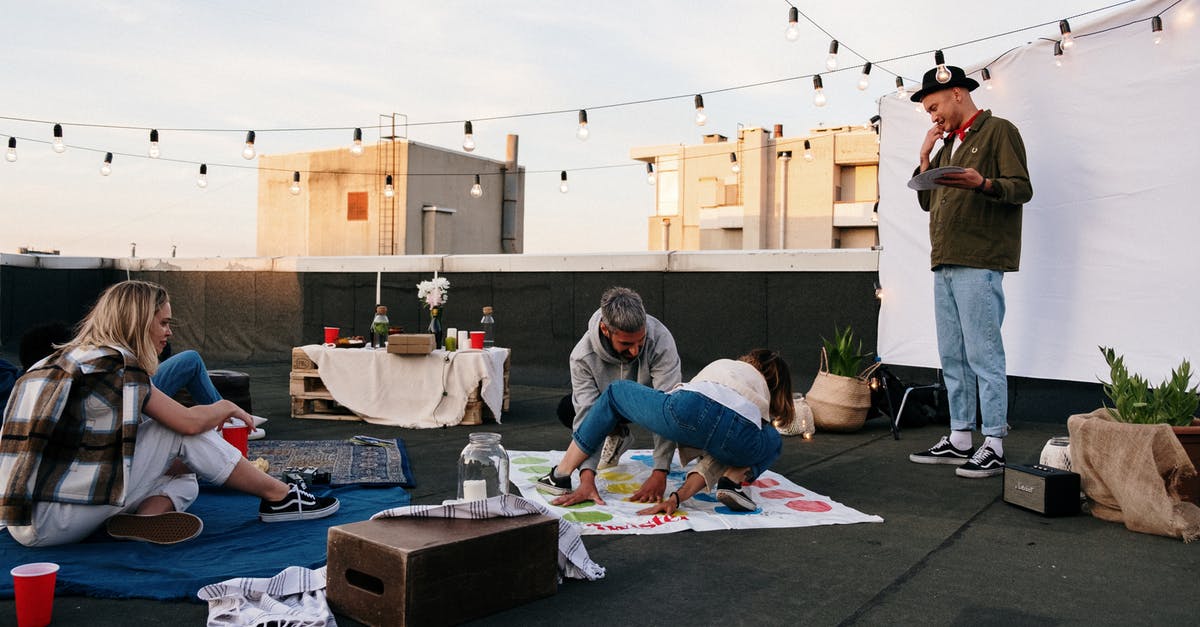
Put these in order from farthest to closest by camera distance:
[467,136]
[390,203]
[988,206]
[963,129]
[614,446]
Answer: [390,203]
[467,136]
[963,129]
[988,206]
[614,446]

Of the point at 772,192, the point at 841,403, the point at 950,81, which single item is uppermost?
the point at 772,192

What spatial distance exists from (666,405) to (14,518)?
2.07 metres

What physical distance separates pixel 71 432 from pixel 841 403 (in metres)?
4.10

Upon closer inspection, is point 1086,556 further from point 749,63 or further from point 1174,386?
point 749,63

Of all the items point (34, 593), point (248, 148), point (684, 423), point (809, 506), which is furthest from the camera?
point (248, 148)

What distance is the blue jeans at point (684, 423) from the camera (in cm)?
303

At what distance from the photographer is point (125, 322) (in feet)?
8.61

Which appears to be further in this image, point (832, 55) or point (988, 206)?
point (832, 55)

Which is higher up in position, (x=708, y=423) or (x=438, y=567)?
(x=708, y=423)

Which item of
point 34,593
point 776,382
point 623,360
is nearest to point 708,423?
point 776,382

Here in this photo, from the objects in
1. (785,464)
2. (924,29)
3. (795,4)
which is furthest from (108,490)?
(924,29)

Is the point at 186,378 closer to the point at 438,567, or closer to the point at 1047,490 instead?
the point at 438,567

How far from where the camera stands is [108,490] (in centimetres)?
254

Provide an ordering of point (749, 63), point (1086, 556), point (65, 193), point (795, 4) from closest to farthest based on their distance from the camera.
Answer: point (1086, 556) → point (795, 4) → point (749, 63) → point (65, 193)
